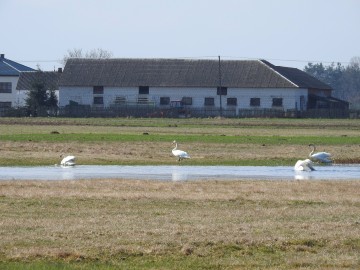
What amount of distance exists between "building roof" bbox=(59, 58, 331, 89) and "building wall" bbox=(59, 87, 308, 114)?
0.63 metres

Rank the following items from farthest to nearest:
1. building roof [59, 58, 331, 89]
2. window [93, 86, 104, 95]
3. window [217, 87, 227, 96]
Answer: window [93, 86, 104, 95] < building roof [59, 58, 331, 89] < window [217, 87, 227, 96]

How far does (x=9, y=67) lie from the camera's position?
129875 millimetres

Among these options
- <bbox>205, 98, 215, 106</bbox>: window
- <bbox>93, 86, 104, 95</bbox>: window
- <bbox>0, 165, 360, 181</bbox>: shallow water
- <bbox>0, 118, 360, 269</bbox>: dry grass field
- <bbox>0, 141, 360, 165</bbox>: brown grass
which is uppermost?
<bbox>93, 86, 104, 95</bbox>: window

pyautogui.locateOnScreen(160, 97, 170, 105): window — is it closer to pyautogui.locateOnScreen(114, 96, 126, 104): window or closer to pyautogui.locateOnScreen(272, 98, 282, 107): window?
pyautogui.locateOnScreen(114, 96, 126, 104): window

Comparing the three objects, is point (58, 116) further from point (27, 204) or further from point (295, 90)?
point (27, 204)

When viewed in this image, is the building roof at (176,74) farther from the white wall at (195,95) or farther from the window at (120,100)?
the window at (120,100)

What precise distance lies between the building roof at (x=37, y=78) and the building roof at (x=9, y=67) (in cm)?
312

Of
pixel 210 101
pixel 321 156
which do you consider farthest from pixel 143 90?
pixel 321 156

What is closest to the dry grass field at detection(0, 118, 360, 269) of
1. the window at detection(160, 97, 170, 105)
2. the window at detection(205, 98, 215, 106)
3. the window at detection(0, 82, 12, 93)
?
the window at detection(205, 98, 215, 106)

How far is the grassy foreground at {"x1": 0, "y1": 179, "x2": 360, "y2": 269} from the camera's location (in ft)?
49.1

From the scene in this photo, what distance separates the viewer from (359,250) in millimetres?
15961

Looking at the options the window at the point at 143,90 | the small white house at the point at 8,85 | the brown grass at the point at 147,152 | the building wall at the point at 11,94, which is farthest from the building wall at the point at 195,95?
the brown grass at the point at 147,152

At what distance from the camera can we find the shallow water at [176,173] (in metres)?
31.3

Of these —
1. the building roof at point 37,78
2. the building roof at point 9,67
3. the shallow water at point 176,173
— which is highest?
the building roof at point 9,67
